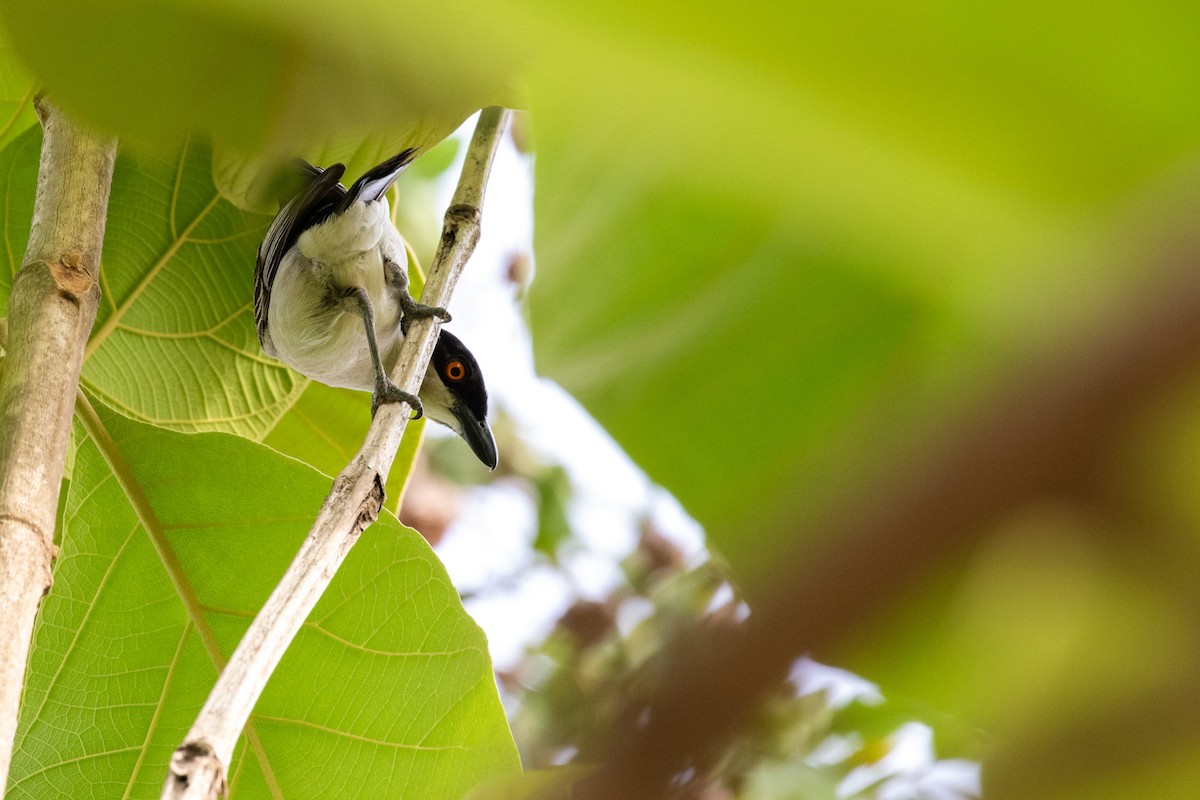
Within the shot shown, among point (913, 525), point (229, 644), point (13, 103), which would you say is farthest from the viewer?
point (13, 103)

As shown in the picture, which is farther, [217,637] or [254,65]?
[217,637]

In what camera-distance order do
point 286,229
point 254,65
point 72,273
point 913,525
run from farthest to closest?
point 286,229 → point 72,273 → point 254,65 → point 913,525

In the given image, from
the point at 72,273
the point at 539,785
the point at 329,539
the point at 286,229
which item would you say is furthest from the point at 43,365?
the point at 286,229

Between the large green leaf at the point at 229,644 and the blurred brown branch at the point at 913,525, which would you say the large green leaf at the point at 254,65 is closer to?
the blurred brown branch at the point at 913,525

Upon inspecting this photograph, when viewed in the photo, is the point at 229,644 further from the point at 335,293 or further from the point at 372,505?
the point at 335,293

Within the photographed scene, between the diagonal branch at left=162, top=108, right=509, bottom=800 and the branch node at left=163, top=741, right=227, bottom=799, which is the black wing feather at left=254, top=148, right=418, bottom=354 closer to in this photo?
the diagonal branch at left=162, top=108, right=509, bottom=800

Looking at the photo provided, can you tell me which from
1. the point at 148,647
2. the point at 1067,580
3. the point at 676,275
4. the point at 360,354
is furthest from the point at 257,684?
the point at 360,354

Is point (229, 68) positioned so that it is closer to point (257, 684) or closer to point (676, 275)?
point (676, 275)
